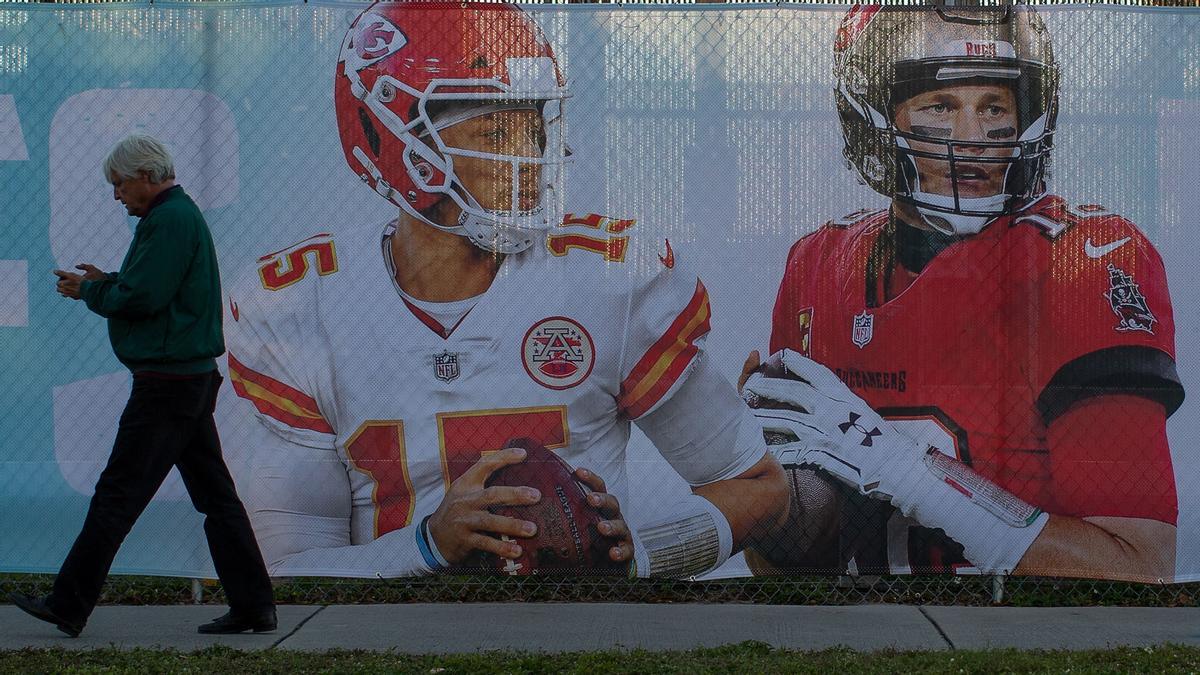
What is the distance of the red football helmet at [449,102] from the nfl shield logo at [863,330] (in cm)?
133

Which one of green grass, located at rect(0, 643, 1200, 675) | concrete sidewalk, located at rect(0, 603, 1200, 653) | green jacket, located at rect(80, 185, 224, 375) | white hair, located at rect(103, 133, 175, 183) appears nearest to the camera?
green grass, located at rect(0, 643, 1200, 675)

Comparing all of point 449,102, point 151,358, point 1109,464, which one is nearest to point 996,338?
point 1109,464

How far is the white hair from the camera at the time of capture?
4875 millimetres

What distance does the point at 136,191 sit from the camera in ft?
16.2

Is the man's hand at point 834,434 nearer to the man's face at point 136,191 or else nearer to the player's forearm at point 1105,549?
the player's forearm at point 1105,549

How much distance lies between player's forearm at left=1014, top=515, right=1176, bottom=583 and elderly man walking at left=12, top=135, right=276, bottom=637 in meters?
3.22

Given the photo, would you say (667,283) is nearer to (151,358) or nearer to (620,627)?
(620,627)

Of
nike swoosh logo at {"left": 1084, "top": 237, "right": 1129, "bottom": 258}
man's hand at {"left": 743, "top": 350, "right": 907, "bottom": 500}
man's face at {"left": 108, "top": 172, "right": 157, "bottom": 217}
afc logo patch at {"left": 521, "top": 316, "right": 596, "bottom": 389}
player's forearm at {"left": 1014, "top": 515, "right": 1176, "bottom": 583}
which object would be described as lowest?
player's forearm at {"left": 1014, "top": 515, "right": 1176, "bottom": 583}

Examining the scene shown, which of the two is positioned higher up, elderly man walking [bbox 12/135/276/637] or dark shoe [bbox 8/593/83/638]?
elderly man walking [bbox 12/135/276/637]

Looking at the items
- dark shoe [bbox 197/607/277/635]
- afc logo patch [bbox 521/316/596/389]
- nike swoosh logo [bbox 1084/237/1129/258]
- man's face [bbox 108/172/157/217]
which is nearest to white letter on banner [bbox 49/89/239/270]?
man's face [bbox 108/172/157/217]

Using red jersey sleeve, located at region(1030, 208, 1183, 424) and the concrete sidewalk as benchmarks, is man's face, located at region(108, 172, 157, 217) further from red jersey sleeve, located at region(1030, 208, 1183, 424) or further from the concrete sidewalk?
red jersey sleeve, located at region(1030, 208, 1183, 424)

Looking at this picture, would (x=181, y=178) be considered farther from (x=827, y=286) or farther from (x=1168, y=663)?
(x=1168, y=663)

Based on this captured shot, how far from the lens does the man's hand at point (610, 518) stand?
5738 mm

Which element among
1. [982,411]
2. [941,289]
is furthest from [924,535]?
[941,289]
